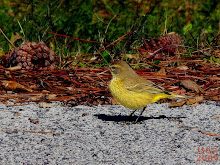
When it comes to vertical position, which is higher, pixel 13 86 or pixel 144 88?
pixel 144 88

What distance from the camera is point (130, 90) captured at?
17.0ft

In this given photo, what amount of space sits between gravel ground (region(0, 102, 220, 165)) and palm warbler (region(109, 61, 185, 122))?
0.25 m

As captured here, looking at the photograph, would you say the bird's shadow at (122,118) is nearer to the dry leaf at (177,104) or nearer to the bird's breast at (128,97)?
the bird's breast at (128,97)

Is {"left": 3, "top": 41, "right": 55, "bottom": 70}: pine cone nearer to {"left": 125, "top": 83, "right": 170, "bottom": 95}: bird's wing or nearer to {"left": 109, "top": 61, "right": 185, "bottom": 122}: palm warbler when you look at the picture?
{"left": 109, "top": 61, "right": 185, "bottom": 122}: palm warbler

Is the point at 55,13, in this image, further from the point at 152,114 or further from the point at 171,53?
the point at 152,114

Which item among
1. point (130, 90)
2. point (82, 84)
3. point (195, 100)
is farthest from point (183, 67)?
point (130, 90)

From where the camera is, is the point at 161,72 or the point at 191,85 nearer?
the point at 191,85

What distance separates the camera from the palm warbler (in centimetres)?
509

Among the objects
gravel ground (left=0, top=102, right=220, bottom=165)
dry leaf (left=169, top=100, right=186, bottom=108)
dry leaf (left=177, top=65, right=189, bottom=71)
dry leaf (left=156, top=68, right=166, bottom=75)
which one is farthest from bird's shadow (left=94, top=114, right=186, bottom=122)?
dry leaf (left=177, top=65, right=189, bottom=71)

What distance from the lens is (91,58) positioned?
7312 millimetres

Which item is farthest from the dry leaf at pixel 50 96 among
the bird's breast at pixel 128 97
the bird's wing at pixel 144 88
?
the bird's wing at pixel 144 88

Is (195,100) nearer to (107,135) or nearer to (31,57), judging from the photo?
(107,135)

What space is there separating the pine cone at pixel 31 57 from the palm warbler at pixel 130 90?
1.75m

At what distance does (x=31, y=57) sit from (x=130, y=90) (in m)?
2.28
